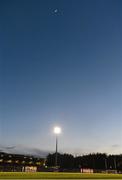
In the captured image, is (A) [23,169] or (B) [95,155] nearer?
(A) [23,169]

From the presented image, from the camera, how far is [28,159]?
192500 mm

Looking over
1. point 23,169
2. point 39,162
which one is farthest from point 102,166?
point 23,169

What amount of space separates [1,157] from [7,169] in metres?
126

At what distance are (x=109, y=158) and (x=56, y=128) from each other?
5593 inches

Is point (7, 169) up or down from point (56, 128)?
down

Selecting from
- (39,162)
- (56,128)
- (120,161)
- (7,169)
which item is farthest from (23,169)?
(39,162)

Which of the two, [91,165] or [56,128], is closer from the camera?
[56,128]

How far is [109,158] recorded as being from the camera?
7372 inches

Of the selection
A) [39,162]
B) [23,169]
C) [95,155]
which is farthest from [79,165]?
[23,169]

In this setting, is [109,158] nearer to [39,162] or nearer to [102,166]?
[102,166]

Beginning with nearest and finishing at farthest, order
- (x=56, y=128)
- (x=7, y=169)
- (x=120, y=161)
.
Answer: (x=56, y=128), (x=7, y=169), (x=120, y=161)

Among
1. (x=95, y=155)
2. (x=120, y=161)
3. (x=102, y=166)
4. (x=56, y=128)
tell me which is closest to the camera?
(x=56, y=128)

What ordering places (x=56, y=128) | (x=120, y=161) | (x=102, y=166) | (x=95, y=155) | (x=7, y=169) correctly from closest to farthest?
(x=56, y=128) < (x=7, y=169) < (x=120, y=161) < (x=102, y=166) < (x=95, y=155)

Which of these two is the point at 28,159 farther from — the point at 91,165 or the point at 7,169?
the point at 7,169
